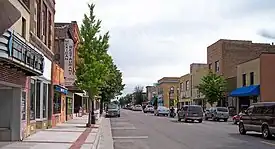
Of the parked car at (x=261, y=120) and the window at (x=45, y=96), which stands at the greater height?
the window at (x=45, y=96)

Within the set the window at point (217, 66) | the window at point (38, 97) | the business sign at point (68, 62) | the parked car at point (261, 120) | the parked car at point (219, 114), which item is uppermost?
the window at point (217, 66)

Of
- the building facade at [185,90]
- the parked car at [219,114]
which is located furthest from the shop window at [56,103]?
the building facade at [185,90]

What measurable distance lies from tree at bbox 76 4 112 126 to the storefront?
1619 mm

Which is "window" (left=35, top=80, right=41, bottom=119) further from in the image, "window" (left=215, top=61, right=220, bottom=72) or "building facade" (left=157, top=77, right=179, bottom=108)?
"building facade" (left=157, top=77, right=179, bottom=108)

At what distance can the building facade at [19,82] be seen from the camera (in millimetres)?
16469

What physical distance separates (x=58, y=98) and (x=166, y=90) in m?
97.7

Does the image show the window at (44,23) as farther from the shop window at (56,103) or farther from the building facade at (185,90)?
the building facade at (185,90)

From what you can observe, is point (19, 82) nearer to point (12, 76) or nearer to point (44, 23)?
point (12, 76)

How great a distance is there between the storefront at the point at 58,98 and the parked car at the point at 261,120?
1235cm

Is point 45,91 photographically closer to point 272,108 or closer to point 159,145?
point 159,145

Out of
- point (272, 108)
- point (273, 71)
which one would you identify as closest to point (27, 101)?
point (272, 108)

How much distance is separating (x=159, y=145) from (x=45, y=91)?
10.8 metres

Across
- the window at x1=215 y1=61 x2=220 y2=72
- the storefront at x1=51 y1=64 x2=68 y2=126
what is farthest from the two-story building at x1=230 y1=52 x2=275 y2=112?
the storefront at x1=51 y1=64 x2=68 y2=126

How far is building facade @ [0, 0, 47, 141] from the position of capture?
1647cm
